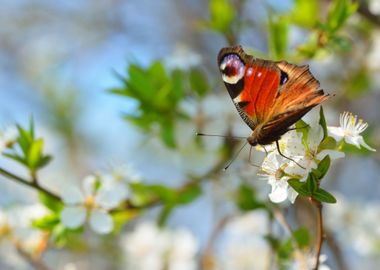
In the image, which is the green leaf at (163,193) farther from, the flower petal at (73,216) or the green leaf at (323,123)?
the green leaf at (323,123)

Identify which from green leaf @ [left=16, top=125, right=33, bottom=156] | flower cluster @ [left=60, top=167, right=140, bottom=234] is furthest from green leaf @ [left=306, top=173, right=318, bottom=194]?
green leaf @ [left=16, top=125, right=33, bottom=156]

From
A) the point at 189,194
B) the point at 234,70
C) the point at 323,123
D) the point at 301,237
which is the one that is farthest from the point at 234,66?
the point at 189,194

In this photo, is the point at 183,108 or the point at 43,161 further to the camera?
the point at 183,108

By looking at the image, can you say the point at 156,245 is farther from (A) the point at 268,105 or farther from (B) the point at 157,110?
(A) the point at 268,105

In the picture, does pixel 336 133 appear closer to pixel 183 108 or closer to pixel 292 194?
pixel 292 194

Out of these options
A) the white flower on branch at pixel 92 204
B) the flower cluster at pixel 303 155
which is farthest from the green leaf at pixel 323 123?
the white flower on branch at pixel 92 204

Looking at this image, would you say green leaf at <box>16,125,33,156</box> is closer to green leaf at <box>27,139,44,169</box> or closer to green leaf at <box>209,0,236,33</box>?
green leaf at <box>27,139,44,169</box>
